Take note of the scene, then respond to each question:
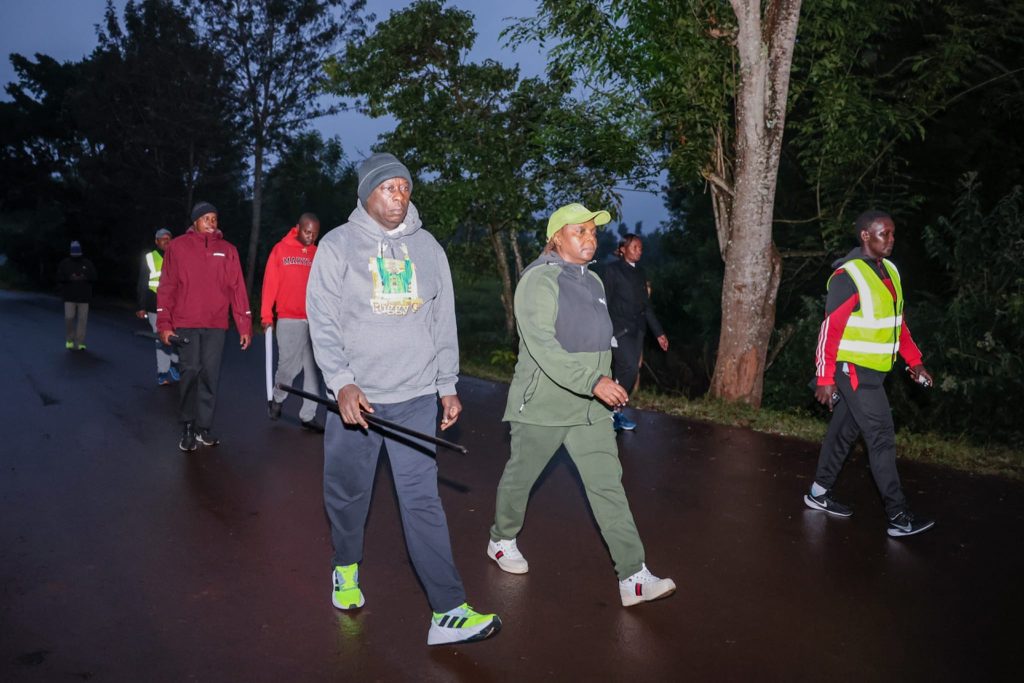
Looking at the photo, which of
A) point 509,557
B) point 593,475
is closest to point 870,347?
point 593,475

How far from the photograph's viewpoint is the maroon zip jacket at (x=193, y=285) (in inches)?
308

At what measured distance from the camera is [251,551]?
5.53 metres

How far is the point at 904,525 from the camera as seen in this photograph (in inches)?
228

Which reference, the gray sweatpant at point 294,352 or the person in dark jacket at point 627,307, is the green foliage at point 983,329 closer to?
the person in dark jacket at point 627,307

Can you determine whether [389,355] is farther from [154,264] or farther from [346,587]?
[154,264]

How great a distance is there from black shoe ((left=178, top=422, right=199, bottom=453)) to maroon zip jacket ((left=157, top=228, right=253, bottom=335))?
919 mm

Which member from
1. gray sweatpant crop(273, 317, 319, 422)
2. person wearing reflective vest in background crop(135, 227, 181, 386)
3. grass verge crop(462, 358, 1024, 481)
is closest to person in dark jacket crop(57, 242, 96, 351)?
person wearing reflective vest in background crop(135, 227, 181, 386)

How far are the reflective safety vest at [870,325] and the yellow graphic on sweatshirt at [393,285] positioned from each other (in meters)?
3.05

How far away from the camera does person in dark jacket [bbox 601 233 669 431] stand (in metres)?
9.00

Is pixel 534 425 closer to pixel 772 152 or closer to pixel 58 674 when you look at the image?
pixel 58 674

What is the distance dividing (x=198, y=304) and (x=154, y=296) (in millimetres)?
5680

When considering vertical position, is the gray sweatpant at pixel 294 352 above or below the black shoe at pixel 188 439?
above

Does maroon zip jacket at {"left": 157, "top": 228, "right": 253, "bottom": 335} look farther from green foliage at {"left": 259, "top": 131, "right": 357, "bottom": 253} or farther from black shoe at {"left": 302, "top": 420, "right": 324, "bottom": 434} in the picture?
green foliage at {"left": 259, "top": 131, "right": 357, "bottom": 253}

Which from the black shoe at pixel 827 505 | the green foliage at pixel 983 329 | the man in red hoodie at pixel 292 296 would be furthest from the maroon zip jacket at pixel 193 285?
the green foliage at pixel 983 329
